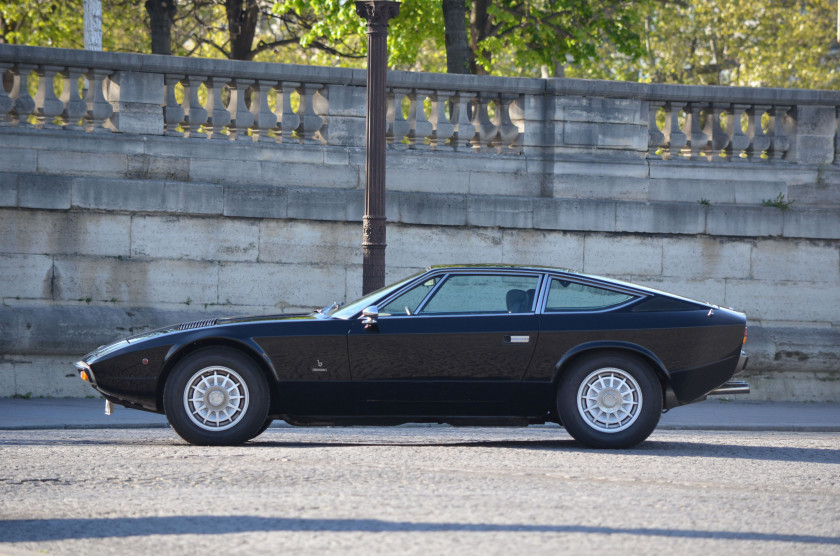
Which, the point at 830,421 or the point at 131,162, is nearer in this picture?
the point at 830,421

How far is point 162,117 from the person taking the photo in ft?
45.2

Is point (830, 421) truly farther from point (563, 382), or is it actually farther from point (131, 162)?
point (131, 162)

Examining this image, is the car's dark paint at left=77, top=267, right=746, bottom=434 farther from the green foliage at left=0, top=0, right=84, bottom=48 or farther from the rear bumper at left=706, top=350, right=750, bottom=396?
→ the green foliage at left=0, top=0, right=84, bottom=48

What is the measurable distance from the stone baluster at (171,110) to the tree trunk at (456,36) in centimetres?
717

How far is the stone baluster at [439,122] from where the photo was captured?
14.3 metres

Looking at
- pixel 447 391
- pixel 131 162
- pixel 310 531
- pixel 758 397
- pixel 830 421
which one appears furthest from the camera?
pixel 758 397

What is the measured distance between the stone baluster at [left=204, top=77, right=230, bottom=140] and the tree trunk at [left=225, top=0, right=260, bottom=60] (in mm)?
12050

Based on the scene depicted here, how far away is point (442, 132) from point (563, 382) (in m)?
5.86

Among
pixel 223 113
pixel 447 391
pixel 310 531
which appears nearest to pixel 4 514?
pixel 310 531

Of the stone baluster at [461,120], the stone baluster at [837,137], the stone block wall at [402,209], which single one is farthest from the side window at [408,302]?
the stone baluster at [837,137]

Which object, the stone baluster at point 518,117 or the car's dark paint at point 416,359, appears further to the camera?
the stone baluster at point 518,117

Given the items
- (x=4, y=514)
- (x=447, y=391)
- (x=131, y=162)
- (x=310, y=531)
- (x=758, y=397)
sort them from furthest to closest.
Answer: (x=758, y=397)
(x=131, y=162)
(x=447, y=391)
(x=4, y=514)
(x=310, y=531)

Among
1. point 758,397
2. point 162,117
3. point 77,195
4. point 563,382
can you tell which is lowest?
point 758,397

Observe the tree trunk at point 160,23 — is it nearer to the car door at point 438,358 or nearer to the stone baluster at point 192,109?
the stone baluster at point 192,109
